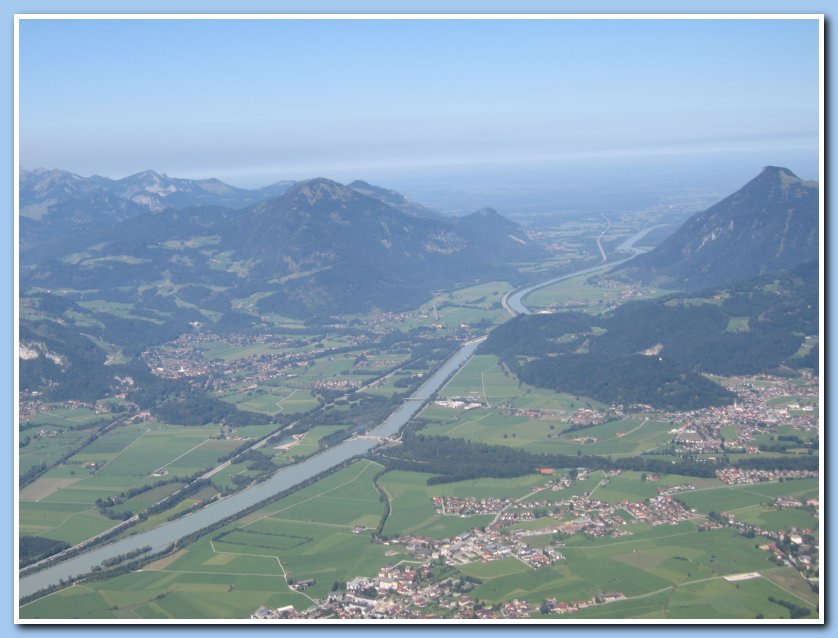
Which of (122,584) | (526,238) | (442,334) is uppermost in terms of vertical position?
(526,238)

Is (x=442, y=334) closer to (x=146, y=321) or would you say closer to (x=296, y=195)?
(x=146, y=321)

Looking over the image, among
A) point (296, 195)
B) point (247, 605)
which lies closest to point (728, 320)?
point (247, 605)

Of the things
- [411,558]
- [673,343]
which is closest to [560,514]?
[411,558]

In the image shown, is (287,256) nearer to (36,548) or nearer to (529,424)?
(529,424)

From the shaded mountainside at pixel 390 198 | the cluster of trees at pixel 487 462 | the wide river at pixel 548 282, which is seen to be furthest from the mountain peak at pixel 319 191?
the cluster of trees at pixel 487 462

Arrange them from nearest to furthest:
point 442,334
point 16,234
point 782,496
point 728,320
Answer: point 16,234
point 782,496
point 728,320
point 442,334

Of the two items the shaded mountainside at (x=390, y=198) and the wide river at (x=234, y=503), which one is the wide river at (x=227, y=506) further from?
the shaded mountainside at (x=390, y=198)

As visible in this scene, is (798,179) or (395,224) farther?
(395,224)
